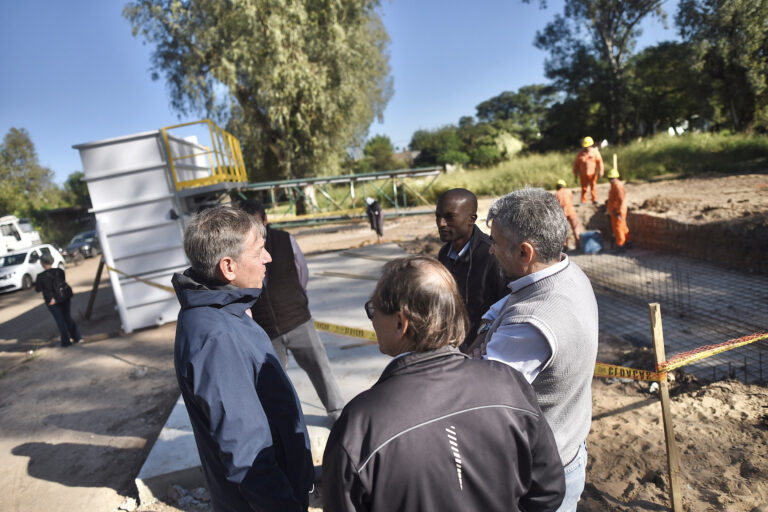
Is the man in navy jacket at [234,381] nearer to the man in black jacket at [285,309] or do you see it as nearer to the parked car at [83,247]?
the man in black jacket at [285,309]

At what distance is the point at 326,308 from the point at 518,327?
5940mm

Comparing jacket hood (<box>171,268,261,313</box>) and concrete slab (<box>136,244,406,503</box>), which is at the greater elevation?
jacket hood (<box>171,268,261,313</box>)

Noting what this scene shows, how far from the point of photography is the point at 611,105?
26.7 meters

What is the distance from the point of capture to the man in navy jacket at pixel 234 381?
143 centimetres

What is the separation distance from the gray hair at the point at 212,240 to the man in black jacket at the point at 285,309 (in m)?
1.35

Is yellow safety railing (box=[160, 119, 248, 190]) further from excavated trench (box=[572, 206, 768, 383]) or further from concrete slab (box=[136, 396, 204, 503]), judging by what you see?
excavated trench (box=[572, 206, 768, 383])

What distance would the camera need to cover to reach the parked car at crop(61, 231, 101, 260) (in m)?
19.9

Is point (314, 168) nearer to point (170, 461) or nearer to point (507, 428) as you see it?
point (170, 461)

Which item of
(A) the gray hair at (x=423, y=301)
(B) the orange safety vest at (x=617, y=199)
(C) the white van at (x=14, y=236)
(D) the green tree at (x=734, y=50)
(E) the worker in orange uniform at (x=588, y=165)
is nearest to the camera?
(A) the gray hair at (x=423, y=301)

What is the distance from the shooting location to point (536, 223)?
60.2 inches

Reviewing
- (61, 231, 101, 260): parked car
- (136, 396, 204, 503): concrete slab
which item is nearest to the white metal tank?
(136, 396, 204, 503): concrete slab

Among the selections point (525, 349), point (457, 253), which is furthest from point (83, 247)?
point (525, 349)

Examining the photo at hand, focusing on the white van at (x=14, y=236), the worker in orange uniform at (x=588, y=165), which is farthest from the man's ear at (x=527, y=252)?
the white van at (x=14, y=236)

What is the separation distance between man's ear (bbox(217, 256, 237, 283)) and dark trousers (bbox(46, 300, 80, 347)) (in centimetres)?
729
